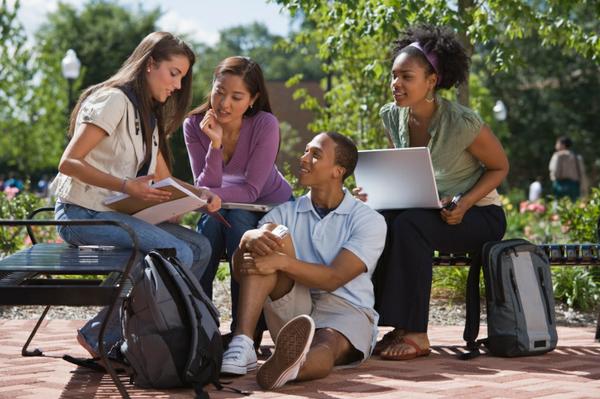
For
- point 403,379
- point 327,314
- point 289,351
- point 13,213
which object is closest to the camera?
point 289,351

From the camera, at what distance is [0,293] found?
3.78 metres

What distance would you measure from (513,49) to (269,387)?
5827mm

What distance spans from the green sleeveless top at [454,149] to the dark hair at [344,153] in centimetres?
66

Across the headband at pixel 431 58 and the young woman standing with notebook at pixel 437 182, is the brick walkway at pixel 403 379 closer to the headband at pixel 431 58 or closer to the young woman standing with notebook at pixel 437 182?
the young woman standing with notebook at pixel 437 182

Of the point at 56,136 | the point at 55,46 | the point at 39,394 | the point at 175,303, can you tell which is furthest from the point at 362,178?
the point at 55,46

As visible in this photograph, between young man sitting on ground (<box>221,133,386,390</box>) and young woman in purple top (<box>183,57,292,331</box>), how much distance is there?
12.0 inches

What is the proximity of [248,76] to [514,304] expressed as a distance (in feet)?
6.01

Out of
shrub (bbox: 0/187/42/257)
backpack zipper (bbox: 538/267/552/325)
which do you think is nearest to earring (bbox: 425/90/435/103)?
backpack zipper (bbox: 538/267/552/325)

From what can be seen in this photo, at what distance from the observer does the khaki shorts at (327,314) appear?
4.86 m

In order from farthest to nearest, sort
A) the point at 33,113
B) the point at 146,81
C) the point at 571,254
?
the point at 33,113 → the point at 571,254 → the point at 146,81

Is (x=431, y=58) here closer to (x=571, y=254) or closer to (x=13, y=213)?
(x=571, y=254)

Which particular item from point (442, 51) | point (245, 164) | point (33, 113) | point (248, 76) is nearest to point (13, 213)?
point (245, 164)

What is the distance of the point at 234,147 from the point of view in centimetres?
559

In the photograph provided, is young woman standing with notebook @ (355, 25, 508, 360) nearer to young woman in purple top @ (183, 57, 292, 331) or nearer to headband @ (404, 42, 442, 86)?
headband @ (404, 42, 442, 86)
